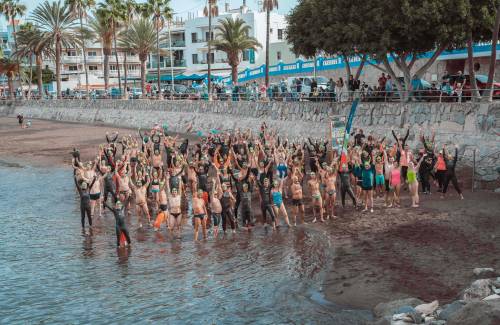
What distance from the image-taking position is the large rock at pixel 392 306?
29.4 ft

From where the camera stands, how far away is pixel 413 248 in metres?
12.7

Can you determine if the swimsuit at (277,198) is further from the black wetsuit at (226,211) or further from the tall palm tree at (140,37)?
the tall palm tree at (140,37)

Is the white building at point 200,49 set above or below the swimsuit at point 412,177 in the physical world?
above

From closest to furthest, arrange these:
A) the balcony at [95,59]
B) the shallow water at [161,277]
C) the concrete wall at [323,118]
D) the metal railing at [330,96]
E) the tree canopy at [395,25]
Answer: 1. the shallow water at [161,277]
2. the concrete wall at [323,118]
3. the tree canopy at [395,25]
4. the metal railing at [330,96]
5. the balcony at [95,59]

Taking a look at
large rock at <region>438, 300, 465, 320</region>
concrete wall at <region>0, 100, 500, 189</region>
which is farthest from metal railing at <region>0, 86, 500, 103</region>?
large rock at <region>438, 300, 465, 320</region>

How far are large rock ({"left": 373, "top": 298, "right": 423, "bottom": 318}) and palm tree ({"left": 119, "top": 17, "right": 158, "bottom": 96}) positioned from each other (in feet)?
148

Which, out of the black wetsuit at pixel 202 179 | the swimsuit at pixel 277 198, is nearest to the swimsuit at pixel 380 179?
the swimsuit at pixel 277 198

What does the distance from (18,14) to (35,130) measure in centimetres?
2894

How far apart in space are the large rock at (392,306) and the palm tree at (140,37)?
4514cm

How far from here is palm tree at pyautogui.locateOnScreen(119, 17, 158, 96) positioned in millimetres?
52094

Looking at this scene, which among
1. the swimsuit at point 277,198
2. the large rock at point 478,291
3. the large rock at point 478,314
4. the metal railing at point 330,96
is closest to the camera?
the large rock at point 478,314

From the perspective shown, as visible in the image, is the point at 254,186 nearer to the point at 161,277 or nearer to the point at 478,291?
the point at 161,277

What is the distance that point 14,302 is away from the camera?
10.9 metres

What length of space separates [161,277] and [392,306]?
15.7 feet
